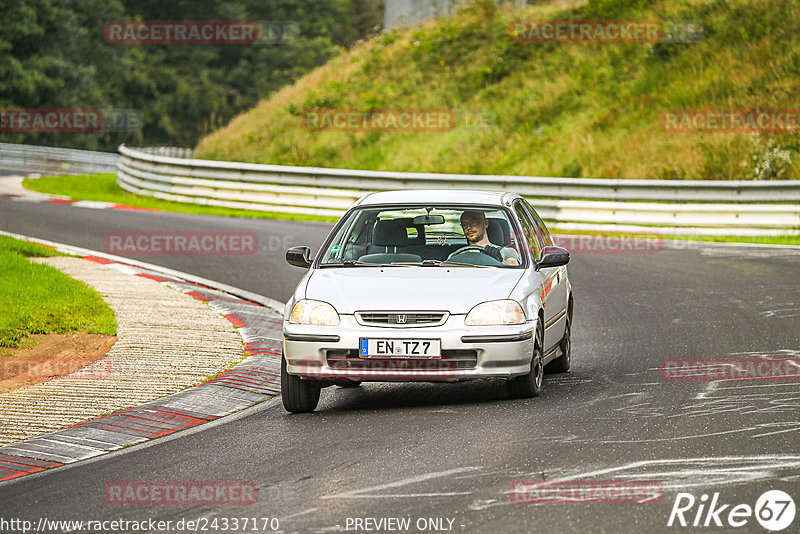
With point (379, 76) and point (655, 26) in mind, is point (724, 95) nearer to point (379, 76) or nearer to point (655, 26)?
point (655, 26)

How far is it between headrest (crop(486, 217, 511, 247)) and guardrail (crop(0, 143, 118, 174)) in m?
35.0

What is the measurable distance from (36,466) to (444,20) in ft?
114

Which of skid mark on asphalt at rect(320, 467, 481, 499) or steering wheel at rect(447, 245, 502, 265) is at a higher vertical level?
steering wheel at rect(447, 245, 502, 265)

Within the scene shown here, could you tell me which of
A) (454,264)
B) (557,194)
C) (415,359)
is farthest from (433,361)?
(557,194)

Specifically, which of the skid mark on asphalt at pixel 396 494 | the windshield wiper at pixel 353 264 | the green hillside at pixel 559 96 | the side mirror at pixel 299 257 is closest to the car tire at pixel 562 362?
the windshield wiper at pixel 353 264

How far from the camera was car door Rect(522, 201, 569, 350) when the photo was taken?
9.38 m

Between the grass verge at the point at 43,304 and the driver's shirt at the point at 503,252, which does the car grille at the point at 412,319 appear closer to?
the driver's shirt at the point at 503,252

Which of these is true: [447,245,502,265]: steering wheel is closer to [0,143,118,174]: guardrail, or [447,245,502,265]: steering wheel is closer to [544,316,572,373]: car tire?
[544,316,572,373]: car tire

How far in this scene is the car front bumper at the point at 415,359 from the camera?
8141mm

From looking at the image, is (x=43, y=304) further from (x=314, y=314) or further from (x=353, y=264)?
(x=314, y=314)

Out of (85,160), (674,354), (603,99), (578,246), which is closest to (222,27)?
(85,160)

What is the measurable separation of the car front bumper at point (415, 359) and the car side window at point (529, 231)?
151 centimetres

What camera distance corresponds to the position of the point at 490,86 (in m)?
34.1

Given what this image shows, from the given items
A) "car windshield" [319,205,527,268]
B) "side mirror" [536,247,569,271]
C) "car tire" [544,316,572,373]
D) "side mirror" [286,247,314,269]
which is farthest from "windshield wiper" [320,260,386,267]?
"car tire" [544,316,572,373]
